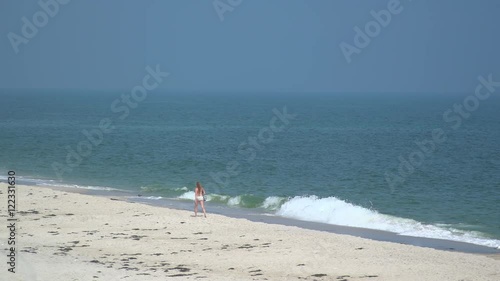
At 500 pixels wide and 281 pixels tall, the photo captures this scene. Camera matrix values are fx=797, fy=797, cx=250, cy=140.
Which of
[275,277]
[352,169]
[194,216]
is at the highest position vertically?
[352,169]

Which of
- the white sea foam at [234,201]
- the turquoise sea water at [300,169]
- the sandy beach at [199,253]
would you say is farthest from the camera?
the white sea foam at [234,201]

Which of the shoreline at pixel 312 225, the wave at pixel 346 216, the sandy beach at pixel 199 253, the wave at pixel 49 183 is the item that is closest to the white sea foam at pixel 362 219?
the wave at pixel 346 216

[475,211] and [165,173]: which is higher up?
[165,173]

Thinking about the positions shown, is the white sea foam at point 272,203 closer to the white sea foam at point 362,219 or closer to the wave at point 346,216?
the wave at point 346,216

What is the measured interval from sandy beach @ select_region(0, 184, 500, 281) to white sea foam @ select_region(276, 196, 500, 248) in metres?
4.37

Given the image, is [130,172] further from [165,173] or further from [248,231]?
[248,231]

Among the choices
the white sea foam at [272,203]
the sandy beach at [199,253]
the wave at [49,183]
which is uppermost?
the wave at [49,183]

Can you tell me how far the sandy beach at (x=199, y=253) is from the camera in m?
23.6

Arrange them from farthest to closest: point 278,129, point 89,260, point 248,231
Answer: point 278,129, point 248,231, point 89,260

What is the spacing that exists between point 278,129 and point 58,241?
254 feet

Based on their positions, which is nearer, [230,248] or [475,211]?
[230,248]

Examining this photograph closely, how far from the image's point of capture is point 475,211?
132 feet

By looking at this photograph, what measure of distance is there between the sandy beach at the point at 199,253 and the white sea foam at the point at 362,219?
14.3ft

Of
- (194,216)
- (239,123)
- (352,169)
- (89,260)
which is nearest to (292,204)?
(194,216)
